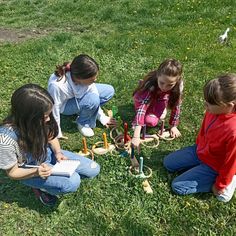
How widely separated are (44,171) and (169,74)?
5.54 feet

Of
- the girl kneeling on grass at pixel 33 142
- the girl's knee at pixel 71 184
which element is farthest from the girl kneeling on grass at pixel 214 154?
the girl kneeling on grass at pixel 33 142

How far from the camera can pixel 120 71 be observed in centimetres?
594

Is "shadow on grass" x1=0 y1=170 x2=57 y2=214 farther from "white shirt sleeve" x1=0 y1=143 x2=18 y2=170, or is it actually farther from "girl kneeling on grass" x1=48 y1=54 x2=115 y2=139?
"girl kneeling on grass" x1=48 y1=54 x2=115 y2=139

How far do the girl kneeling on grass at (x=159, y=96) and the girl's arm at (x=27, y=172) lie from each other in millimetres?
1078

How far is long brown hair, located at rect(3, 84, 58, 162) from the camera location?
2975mm

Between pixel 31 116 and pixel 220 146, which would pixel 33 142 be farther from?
pixel 220 146

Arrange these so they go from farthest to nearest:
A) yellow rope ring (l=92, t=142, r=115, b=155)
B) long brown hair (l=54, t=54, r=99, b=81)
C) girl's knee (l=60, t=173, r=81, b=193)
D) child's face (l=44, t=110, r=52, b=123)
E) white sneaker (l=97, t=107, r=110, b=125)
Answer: white sneaker (l=97, t=107, r=110, b=125), yellow rope ring (l=92, t=142, r=115, b=155), long brown hair (l=54, t=54, r=99, b=81), girl's knee (l=60, t=173, r=81, b=193), child's face (l=44, t=110, r=52, b=123)

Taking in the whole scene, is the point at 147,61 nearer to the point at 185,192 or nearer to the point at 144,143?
the point at 144,143

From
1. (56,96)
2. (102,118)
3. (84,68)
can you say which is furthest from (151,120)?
(56,96)

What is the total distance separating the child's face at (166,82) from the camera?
3.98 meters

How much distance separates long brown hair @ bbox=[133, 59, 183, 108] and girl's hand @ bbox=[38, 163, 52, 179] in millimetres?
1590

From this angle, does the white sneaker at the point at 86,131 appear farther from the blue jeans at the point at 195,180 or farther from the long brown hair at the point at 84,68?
the blue jeans at the point at 195,180

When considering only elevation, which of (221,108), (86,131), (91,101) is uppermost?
(221,108)

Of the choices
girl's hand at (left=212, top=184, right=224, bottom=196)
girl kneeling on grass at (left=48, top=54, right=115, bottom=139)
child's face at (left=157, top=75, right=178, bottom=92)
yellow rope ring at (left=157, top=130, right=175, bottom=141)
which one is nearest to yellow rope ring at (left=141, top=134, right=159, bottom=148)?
yellow rope ring at (left=157, top=130, right=175, bottom=141)
